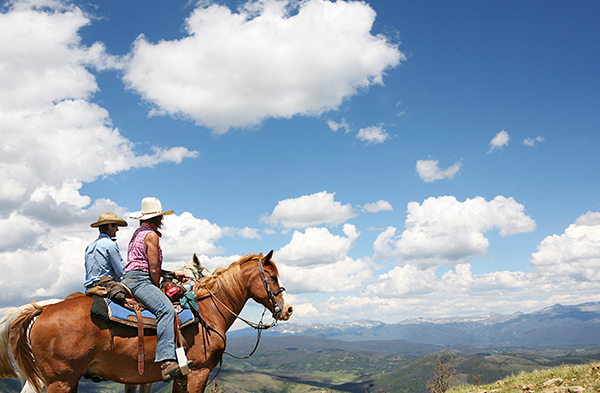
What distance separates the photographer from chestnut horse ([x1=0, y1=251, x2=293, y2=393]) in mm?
6027

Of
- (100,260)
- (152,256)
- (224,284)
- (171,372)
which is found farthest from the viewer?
(224,284)

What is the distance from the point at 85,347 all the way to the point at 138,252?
72.6 inches

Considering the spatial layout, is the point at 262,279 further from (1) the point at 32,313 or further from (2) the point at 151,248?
(1) the point at 32,313

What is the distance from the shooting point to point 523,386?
1291cm

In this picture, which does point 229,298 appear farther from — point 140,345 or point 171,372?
point 140,345

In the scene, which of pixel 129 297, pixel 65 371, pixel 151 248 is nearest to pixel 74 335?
pixel 65 371

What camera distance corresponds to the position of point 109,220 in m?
7.87

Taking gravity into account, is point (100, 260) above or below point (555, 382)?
above

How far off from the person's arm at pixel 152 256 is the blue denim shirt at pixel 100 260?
2.69 feet

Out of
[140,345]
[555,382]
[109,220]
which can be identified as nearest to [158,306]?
[140,345]

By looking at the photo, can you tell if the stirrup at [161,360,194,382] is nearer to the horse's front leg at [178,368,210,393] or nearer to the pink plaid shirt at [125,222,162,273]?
the horse's front leg at [178,368,210,393]

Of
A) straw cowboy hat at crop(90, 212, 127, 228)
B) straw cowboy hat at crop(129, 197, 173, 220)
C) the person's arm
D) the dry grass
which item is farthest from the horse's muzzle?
the dry grass

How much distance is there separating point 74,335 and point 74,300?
64cm

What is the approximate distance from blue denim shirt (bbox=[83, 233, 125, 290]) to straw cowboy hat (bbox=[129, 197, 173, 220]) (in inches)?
29.6
